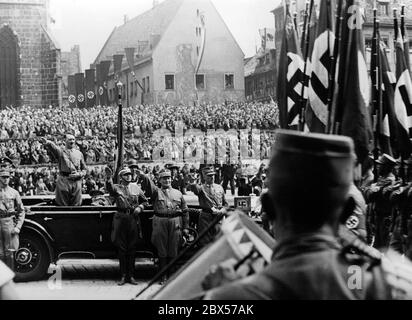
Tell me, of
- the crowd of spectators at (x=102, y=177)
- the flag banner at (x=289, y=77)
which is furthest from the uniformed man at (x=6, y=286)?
the crowd of spectators at (x=102, y=177)

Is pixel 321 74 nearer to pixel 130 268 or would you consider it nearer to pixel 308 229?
pixel 130 268

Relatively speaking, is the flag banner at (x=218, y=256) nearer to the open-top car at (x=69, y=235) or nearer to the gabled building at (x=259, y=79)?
the open-top car at (x=69, y=235)

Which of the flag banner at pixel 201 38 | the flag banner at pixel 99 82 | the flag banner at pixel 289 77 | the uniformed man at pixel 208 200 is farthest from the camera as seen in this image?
the flag banner at pixel 99 82

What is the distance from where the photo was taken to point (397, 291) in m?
1.92

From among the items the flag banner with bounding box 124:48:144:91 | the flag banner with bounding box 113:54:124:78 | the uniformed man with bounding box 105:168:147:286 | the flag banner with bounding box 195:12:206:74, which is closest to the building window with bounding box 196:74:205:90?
the flag banner with bounding box 195:12:206:74

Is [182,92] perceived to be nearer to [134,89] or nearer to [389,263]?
[134,89]

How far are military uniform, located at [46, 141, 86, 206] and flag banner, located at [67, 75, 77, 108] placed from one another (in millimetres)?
28238

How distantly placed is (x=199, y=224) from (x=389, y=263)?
7698mm

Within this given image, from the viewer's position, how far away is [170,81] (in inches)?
1196

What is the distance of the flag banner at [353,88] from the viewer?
27.1 feet

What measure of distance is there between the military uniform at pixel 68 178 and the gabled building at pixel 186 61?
18881 mm

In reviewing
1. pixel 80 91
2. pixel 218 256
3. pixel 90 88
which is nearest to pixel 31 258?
pixel 218 256

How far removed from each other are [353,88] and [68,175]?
172 inches
